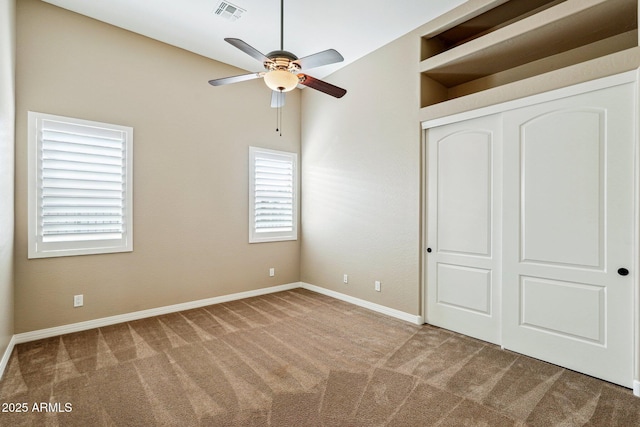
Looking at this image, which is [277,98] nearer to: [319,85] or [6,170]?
[319,85]

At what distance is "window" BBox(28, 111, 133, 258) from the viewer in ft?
10.4

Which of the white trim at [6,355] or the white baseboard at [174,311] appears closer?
the white trim at [6,355]

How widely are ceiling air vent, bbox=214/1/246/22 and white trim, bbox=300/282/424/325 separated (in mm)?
3864

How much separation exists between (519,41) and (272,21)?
2569 mm

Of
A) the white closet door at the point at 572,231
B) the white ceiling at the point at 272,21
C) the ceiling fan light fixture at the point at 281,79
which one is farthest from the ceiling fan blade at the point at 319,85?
the white closet door at the point at 572,231

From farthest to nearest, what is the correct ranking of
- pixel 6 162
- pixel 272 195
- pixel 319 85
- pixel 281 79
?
1. pixel 272 195
2. pixel 319 85
3. pixel 6 162
4. pixel 281 79

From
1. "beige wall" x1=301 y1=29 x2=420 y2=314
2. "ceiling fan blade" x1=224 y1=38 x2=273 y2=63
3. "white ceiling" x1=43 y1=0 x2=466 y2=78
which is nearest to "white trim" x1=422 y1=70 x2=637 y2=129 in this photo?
"beige wall" x1=301 y1=29 x2=420 y2=314

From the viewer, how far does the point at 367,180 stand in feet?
14.1

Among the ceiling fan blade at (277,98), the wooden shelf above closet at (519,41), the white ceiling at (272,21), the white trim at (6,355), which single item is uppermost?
the white ceiling at (272,21)

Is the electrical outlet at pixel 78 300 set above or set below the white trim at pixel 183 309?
above

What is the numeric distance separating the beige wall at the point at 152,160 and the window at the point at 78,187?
0.09 m

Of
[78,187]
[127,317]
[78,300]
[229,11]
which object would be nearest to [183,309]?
[127,317]

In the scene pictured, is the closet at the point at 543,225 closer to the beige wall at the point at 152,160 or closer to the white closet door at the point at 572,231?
the white closet door at the point at 572,231

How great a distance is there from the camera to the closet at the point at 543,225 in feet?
7.77
